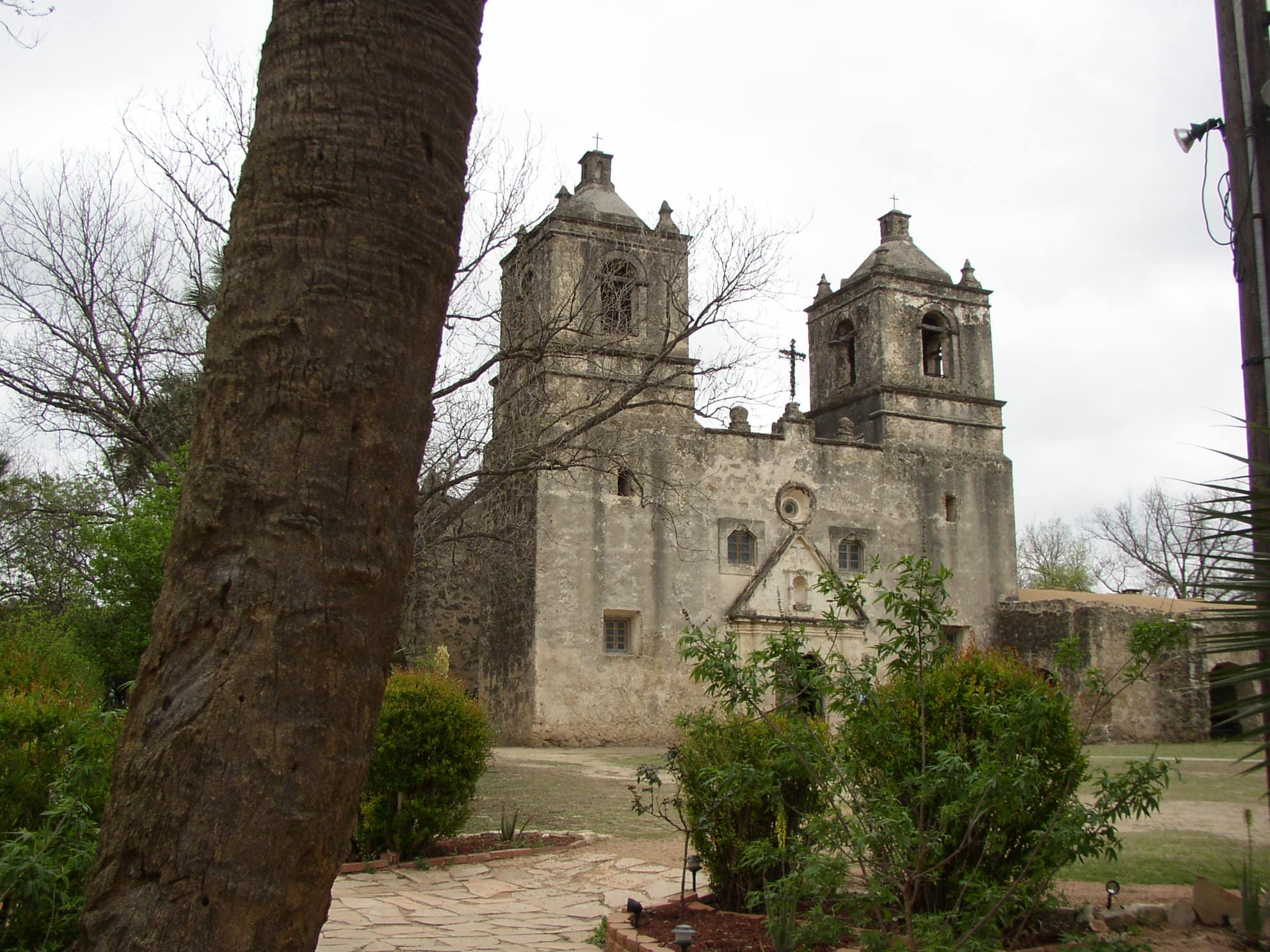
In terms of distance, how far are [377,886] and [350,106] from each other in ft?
19.2

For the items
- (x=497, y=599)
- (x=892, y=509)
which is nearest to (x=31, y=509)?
(x=497, y=599)

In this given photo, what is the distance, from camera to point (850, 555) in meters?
25.0

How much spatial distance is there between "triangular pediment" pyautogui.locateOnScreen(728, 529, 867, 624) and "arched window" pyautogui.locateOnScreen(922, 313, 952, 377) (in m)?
6.19

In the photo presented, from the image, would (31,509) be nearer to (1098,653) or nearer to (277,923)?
(277,923)

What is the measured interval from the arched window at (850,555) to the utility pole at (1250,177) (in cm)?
1858

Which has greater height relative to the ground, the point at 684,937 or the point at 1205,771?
the point at 684,937

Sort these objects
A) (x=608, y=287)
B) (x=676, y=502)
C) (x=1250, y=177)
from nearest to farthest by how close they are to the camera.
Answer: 1. (x=1250, y=177)
2. (x=608, y=287)
3. (x=676, y=502)

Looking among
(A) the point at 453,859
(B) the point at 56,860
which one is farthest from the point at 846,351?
(B) the point at 56,860

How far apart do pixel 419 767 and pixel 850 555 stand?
713 inches

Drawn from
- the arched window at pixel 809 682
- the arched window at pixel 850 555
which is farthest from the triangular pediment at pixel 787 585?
the arched window at pixel 809 682

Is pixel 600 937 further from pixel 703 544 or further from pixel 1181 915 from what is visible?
pixel 703 544

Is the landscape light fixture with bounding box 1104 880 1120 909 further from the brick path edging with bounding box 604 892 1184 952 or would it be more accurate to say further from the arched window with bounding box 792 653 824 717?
the arched window with bounding box 792 653 824 717

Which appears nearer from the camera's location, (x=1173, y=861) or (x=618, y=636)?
(x=1173, y=861)

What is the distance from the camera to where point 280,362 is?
8.16 ft
